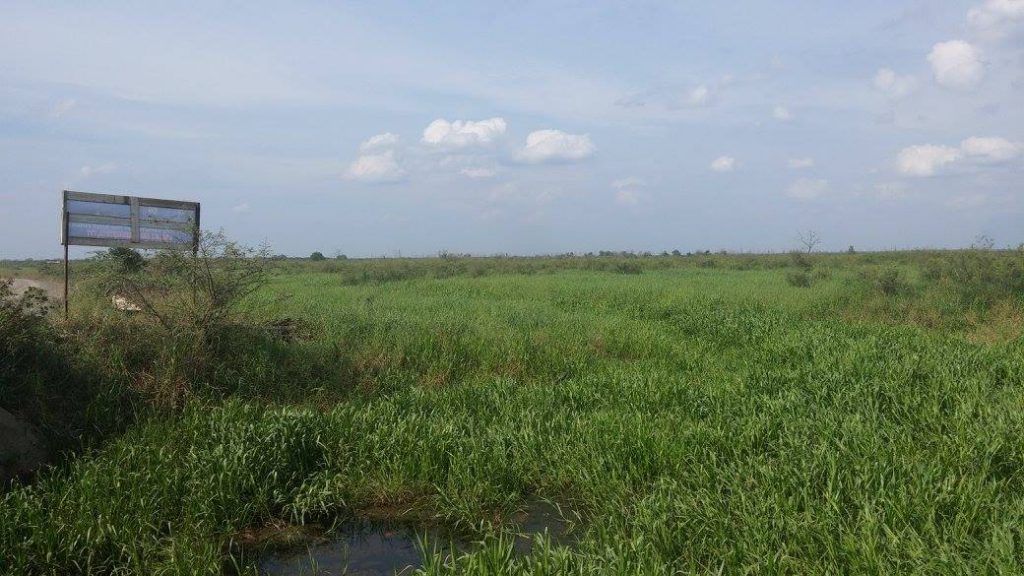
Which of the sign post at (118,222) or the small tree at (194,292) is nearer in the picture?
the small tree at (194,292)

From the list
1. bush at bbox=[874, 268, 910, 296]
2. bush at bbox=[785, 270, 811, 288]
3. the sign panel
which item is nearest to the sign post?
the sign panel

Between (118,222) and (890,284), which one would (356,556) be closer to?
(118,222)

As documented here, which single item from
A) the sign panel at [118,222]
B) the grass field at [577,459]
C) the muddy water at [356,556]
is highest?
the sign panel at [118,222]

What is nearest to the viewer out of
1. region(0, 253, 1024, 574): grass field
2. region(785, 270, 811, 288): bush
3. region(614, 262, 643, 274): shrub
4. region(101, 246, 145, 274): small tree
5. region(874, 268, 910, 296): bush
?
region(0, 253, 1024, 574): grass field

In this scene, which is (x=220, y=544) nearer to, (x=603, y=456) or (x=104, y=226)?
(x=603, y=456)

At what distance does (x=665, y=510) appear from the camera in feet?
15.1

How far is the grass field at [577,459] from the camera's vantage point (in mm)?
4012

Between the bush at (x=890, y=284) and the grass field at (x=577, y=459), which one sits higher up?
the bush at (x=890, y=284)

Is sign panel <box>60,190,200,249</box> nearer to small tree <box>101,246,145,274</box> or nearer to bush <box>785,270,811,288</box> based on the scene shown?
small tree <box>101,246,145,274</box>

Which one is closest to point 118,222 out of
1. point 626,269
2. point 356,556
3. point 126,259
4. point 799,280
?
point 126,259

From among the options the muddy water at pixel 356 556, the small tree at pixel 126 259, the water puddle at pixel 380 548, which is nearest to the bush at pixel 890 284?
the water puddle at pixel 380 548

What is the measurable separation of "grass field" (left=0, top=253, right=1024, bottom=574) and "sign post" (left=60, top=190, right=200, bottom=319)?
1.50 meters

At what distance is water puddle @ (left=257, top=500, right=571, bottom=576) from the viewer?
4.55 metres

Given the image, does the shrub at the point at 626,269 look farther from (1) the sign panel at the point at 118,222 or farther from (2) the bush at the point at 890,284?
(1) the sign panel at the point at 118,222
